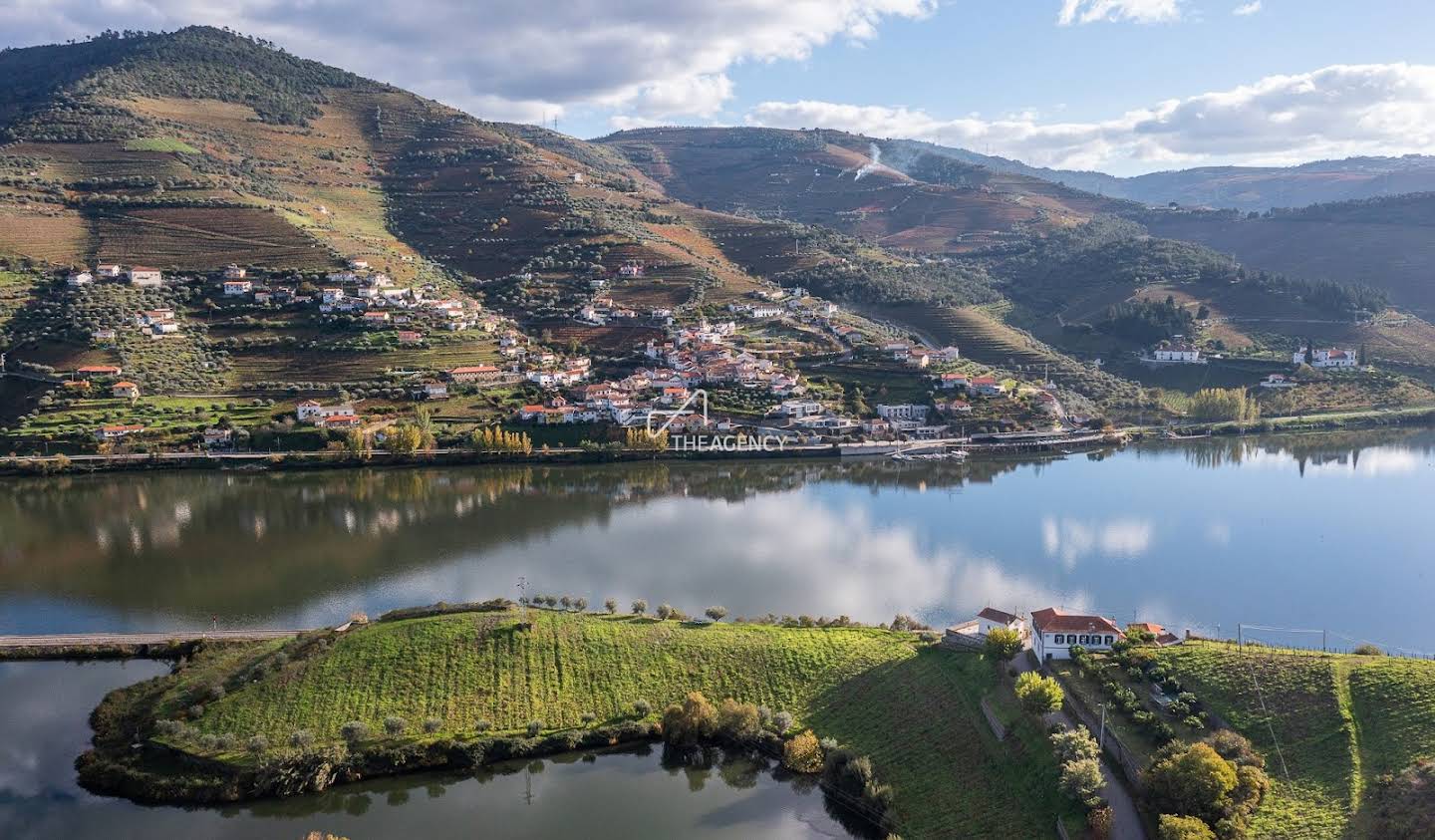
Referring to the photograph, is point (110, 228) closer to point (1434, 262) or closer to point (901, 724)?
point (901, 724)

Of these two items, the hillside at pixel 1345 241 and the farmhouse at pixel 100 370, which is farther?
the hillside at pixel 1345 241

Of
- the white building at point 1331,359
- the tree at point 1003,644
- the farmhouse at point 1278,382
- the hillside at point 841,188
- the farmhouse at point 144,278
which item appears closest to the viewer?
the tree at point 1003,644

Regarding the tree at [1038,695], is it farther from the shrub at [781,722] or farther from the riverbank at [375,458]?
the riverbank at [375,458]

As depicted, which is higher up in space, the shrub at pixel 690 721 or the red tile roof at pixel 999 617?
the red tile roof at pixel 999 617

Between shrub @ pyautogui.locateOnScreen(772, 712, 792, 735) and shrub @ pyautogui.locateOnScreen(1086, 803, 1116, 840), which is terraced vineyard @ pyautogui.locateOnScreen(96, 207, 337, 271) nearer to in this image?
shrub @ pyautogui.locateOnScreen(772, 712, 792, 735)

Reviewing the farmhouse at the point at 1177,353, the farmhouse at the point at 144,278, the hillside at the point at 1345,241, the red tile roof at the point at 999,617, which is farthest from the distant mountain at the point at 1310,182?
the red tile roof at the point at 999,617

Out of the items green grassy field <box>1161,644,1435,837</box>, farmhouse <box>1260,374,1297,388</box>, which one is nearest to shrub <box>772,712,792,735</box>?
green grassy field <box>1161,644,1435,837</box>

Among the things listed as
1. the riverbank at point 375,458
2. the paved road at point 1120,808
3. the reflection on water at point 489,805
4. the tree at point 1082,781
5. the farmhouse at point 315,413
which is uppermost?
the farmhouse at point 315,413
